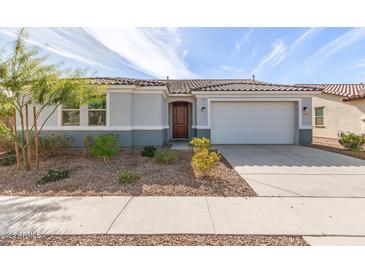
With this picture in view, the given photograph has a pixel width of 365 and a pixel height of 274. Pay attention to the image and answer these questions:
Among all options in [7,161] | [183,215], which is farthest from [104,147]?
[183,215]

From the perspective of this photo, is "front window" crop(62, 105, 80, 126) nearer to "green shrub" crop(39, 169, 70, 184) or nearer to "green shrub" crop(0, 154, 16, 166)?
"green shrub" crop(0, 154, 16, 166)

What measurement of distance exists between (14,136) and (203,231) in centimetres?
675

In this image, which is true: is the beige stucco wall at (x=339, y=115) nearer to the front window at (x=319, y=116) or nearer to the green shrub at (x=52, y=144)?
the front window at (x=319, y=116)

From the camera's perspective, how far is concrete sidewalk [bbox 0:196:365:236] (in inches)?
130

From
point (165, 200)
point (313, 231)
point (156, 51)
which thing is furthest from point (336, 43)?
point (165, 200)

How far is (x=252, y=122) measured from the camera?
1251 cm

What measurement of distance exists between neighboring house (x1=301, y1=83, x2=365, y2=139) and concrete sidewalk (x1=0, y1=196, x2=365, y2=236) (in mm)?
11785

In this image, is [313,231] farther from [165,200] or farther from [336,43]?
[336,43]

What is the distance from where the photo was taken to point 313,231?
3.23 metres

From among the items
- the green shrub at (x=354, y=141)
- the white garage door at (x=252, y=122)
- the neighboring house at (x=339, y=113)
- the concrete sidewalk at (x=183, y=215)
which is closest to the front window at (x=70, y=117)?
the concrete sidewalk at (x=183, y=215)

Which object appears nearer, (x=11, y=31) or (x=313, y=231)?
(x=313, y=231)

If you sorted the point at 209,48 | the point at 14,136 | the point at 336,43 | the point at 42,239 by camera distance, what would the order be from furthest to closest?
the point at 209,48
the point at 336,43
the point at 14,136
the point at 42,239

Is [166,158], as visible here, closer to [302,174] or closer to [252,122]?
[302,174]

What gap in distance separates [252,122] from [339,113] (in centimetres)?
727
